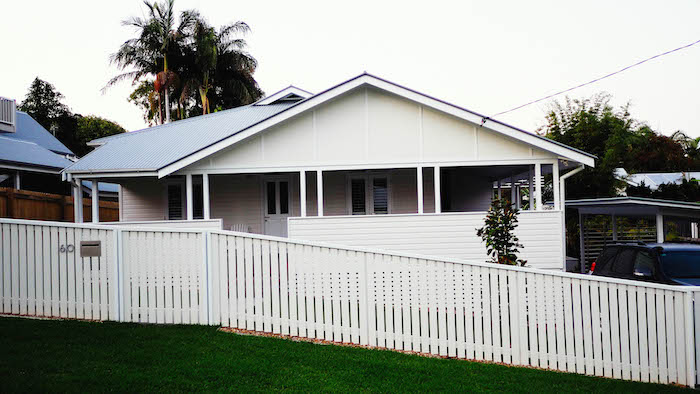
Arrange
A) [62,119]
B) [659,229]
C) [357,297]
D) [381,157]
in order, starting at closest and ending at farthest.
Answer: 1. [357,297]
2. [381,157]
3. [659,229]
4. [62,119]

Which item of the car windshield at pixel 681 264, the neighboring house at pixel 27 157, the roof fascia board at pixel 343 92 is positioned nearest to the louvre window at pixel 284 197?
the roof fascia board at pixel 343 92

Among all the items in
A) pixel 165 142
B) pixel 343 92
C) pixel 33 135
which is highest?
pixel 33 135

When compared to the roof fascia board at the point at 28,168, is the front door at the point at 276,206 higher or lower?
lower

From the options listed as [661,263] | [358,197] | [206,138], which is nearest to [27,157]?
[206,138]

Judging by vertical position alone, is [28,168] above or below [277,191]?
above

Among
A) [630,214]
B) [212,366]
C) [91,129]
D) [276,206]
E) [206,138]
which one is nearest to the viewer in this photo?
[212,366]

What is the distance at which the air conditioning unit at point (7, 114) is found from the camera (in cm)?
2559

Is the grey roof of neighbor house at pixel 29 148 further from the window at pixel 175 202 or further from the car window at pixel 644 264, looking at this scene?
the car window at pixel 644 264

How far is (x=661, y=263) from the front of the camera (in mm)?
8422

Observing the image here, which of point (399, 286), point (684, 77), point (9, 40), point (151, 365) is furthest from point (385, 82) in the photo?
point (9, 40)

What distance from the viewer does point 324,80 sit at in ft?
140

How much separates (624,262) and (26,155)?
23866 millimetres

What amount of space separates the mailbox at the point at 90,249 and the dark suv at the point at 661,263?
815 centimetres

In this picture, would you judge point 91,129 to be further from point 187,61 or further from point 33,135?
point 33,135
